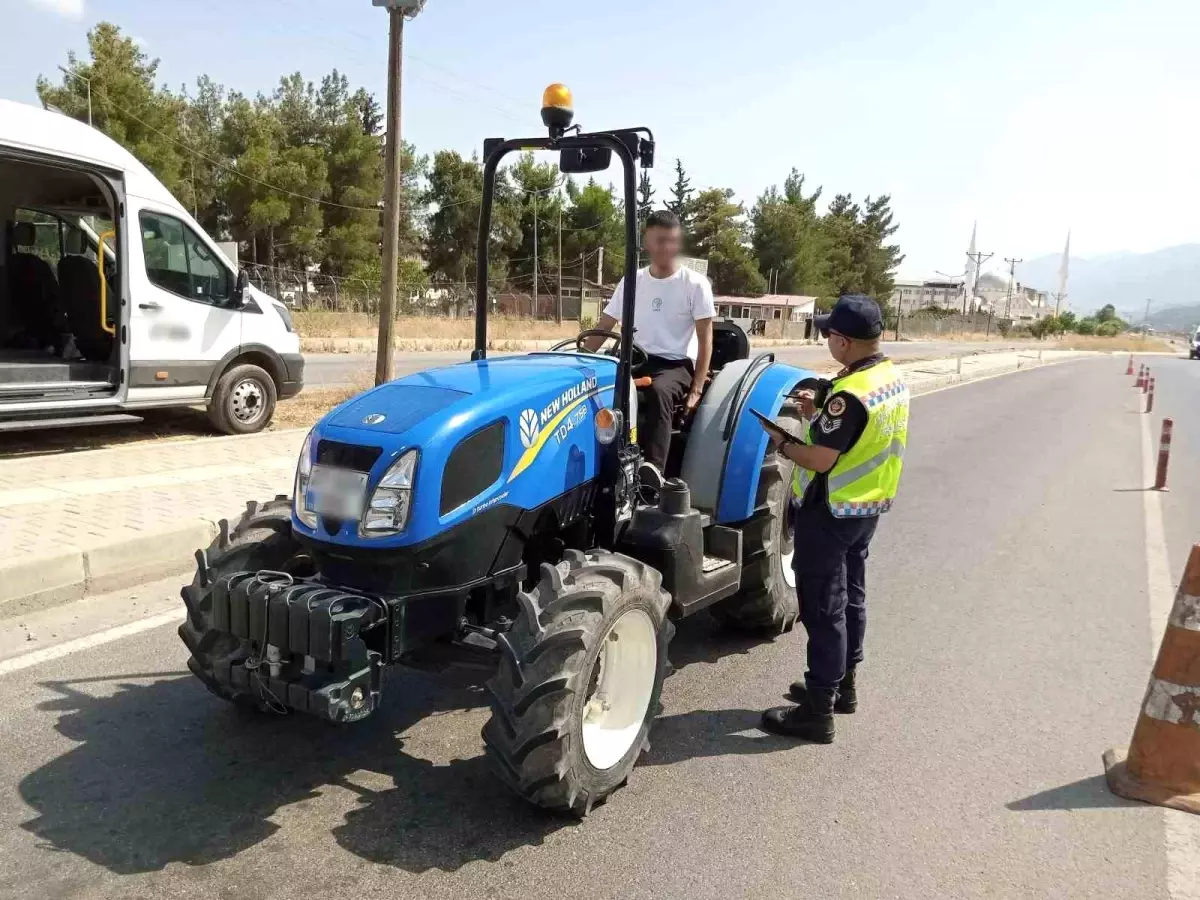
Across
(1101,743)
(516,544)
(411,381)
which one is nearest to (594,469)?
(516,544)

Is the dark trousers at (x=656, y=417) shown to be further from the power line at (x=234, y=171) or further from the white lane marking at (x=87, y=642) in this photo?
the power line at (x=234, y=171)

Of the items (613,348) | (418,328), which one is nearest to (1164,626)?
(613,348)

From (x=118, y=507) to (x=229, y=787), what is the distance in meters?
3.86

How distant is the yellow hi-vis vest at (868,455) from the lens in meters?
3.87

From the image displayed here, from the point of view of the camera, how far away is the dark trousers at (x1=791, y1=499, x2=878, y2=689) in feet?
13.0

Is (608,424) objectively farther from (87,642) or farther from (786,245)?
(786,245)

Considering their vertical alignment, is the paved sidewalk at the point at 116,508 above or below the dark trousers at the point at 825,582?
below

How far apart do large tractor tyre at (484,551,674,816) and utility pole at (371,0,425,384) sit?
9.11 metres

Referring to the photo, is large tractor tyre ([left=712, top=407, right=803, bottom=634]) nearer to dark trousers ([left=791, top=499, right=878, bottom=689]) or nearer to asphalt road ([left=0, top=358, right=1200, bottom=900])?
asphalt road ([left=0, top=358, right=1200, bottom=900])

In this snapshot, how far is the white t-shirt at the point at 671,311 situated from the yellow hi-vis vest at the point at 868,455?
1.08m

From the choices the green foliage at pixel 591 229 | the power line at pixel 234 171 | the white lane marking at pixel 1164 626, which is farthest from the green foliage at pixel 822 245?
the white lane marking at pixel 1164 626

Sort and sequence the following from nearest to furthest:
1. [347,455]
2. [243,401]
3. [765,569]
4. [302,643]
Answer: [302,643], [347,455], [765,569], [243,401]

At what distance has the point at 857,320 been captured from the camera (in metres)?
3.96

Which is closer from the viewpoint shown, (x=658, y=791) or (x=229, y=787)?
(x=229, y=787)
